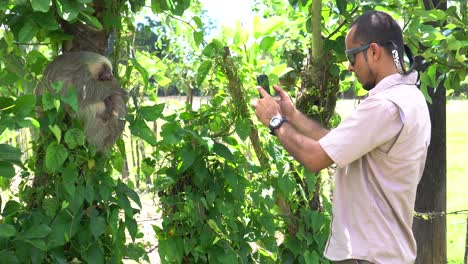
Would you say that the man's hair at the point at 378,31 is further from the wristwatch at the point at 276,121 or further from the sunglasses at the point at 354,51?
the wristwatch at the point at 276,121

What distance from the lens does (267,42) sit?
8.12 feet

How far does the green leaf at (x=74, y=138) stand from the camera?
6.48 feet

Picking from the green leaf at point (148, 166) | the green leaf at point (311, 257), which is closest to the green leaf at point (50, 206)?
the green leaf at point (148, 166)

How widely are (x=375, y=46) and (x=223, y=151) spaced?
0.73 m

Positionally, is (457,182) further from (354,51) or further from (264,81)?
(354,51)

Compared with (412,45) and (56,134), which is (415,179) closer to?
(412,45)

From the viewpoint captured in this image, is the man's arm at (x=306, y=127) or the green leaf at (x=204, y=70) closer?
the man's arm at (x=306, y=127)

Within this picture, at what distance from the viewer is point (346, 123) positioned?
1.93m

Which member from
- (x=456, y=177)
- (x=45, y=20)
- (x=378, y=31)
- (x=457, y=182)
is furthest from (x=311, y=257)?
(x=456, y=177)

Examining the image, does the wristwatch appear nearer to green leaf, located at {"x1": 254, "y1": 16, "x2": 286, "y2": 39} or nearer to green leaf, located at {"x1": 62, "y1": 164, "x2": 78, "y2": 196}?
green leaf, located at {"x1": 254, "y1": 16, "x2": 286, "y2": 39}

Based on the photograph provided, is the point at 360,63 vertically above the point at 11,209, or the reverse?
the point at 360,63

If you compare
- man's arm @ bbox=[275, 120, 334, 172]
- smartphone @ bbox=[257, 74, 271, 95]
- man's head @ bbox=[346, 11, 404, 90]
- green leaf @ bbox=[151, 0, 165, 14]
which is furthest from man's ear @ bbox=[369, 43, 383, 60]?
green leaf @ bbox=[151, 0, 165, 14]

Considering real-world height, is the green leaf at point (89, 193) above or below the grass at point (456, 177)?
above

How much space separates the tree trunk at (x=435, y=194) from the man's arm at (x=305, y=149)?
1800 mm
